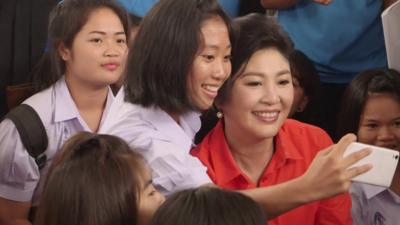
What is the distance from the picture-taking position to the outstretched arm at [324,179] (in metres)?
1.57

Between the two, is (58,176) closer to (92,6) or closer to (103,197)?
(103,197)

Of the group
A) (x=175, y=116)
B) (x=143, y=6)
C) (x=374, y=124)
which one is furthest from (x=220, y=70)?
(x=143, y=6)

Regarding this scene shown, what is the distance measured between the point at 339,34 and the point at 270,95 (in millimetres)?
822

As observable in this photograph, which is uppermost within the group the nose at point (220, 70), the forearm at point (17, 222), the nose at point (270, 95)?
the nose at point (220, 70)

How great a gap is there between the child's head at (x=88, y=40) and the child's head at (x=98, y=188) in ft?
2.54

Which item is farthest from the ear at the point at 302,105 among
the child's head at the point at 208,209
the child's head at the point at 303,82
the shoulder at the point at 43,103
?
the child's head at the point at 208,209

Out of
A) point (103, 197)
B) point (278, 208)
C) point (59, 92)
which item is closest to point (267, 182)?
point (278, 208)

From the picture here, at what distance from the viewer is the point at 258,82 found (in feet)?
6.16

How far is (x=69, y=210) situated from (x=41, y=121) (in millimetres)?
760

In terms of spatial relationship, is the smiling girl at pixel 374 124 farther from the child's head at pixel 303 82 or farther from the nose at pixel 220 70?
the nose at pixel 220 70

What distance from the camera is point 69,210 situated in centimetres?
143

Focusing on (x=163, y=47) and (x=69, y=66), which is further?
(x=69, y=66)

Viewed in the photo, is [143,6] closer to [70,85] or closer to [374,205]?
[70,85]

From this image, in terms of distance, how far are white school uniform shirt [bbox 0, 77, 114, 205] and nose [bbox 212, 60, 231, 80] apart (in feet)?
1.78
